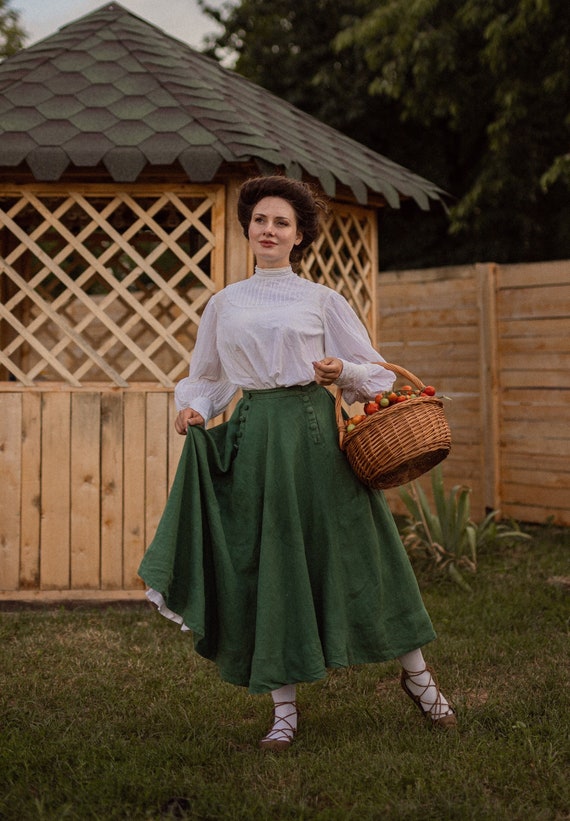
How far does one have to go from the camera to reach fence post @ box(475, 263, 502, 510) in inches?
255

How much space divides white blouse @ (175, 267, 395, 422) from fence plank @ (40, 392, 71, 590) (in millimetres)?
1865

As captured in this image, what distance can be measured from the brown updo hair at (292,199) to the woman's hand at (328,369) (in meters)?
0.51

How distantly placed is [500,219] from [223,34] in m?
6.03

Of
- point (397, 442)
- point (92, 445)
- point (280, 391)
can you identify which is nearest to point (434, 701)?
point (397, 442)

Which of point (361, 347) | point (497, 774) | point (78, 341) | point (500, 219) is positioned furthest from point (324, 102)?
point (497, 774)

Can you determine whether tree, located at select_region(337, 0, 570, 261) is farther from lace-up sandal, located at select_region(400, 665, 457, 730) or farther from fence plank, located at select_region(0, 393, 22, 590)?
lace-up sandal, located at select_region(400, 665, 457, 730)

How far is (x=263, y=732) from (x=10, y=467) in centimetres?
227

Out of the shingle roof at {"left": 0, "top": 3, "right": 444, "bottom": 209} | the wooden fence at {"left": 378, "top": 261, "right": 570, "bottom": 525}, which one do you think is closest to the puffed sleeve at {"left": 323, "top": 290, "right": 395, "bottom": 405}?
the shingle roof at {"left": 0, "top": 3, "right": 444, "bottom": 209}

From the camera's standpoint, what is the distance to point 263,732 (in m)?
3.02

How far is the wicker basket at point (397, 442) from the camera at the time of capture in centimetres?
267

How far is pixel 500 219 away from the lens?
10.7m

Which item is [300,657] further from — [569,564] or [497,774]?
[569,564]

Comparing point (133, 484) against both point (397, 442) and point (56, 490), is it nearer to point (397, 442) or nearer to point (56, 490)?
point (56, 490)

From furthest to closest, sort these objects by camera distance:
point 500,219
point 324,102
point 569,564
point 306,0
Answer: point 306,0
point 324,102
point 500,219
point 569,564
